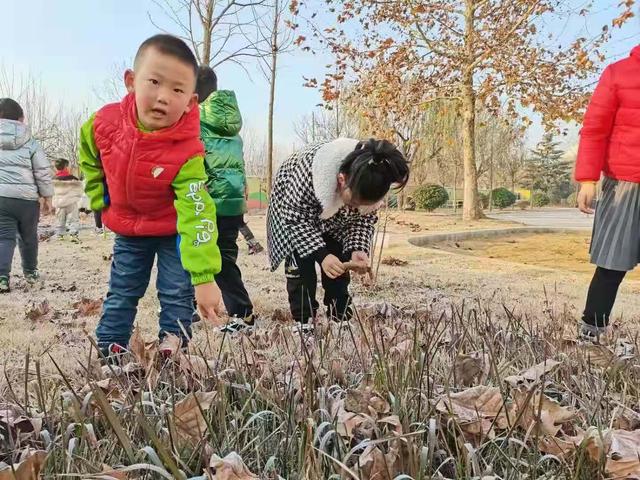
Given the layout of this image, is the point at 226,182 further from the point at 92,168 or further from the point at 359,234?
the point at 92,168

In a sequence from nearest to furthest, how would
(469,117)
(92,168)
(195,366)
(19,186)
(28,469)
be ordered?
(28,469) < (195,366) < (92,168) < (19,186) < (469,117)

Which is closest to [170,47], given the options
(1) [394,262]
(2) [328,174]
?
(2) [328,174]

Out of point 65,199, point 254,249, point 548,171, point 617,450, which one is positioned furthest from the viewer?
point 548,171

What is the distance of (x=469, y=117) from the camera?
14141mm

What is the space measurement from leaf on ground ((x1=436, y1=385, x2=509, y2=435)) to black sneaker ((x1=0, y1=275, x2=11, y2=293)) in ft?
13.1

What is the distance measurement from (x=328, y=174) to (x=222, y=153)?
857mm

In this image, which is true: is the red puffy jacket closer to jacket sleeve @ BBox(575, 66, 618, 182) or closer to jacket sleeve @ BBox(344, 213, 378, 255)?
jacket sleeve @ BBox(575, 66, 618, 182)

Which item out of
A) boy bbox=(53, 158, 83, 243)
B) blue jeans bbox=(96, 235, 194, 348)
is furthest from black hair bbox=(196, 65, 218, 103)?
boy bbox=(53, 158, 83, 243)

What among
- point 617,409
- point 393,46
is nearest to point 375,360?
point 617,409

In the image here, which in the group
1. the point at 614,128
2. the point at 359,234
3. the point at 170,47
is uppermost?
the point at 170,47

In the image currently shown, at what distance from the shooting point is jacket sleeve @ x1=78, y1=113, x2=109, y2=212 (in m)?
2.28

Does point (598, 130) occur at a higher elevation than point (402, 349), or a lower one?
higher

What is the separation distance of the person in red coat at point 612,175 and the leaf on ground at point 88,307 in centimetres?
259

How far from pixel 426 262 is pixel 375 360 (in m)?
5.03
